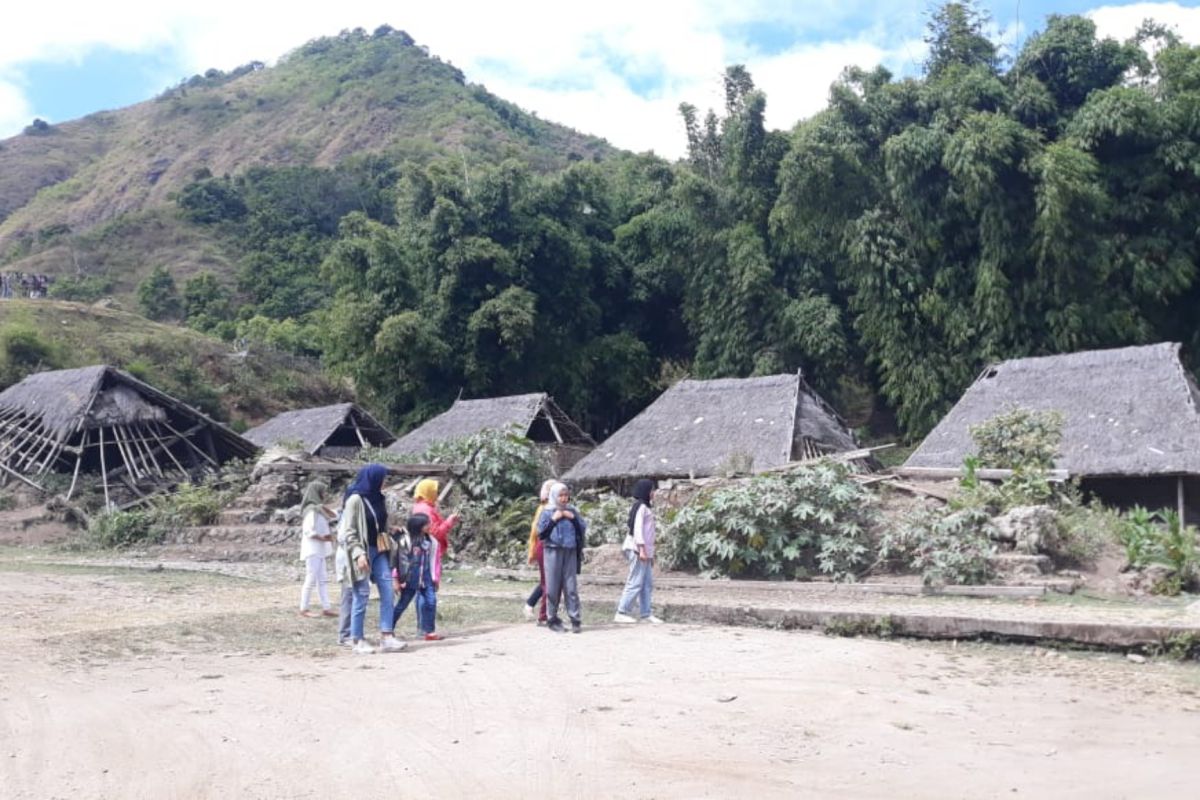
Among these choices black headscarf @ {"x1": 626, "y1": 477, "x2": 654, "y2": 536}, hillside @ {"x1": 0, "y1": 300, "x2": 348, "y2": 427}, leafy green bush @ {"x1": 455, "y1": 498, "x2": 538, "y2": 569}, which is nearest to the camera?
black headscarf @ {"x1": 626, "y1": 477, "x2": 654, "y2": 536}

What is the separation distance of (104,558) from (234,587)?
266 inches

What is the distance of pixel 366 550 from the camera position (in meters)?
8.62

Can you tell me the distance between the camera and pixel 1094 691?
692cm

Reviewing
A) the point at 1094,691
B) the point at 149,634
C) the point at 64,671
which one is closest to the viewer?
the point at 1094,691

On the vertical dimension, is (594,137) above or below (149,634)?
above

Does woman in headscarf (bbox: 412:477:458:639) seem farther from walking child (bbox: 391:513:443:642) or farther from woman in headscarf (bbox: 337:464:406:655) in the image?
woman in headscarf (bbox: 337:464:406:655)

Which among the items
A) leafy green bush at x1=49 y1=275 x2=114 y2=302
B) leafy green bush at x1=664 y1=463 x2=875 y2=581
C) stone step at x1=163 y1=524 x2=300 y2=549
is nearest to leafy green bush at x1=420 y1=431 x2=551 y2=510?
stone step at x1=163 y1=524 x2=300 y2=549

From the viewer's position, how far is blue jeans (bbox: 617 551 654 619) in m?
10.5

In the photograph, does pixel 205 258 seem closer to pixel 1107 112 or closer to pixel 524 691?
pixel 1107 112

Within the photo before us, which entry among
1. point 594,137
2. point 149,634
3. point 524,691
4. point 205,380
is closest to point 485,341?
point 205,380

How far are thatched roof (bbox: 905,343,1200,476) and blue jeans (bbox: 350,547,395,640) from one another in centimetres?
1128

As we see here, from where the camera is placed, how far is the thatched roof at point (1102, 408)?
1658 centimetres

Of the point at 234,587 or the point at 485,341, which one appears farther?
the point at 485,341

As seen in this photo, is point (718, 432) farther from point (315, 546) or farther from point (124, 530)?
point (124, 530)
